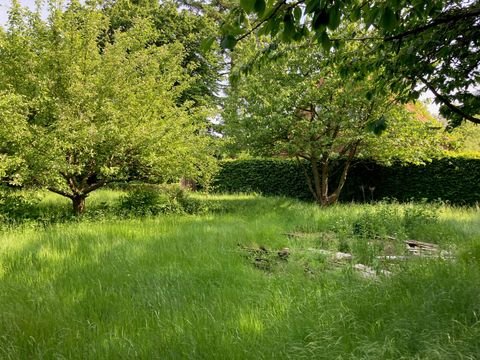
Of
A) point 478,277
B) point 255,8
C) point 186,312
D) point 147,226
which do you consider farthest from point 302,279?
point 147,226

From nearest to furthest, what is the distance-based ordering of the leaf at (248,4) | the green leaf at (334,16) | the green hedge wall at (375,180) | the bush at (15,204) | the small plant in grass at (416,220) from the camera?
1. the leaf at (248,4)
2. the green leaf at (334,16)
3. the small plant in grass at (416,220)
4. the bush at (15,204)
5. the green hedge wall at (375,180)

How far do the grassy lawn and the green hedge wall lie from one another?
263 inches

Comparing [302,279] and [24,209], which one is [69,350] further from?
[24,209]

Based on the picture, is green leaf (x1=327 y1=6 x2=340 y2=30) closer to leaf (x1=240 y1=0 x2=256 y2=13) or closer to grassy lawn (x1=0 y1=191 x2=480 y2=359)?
leaf (x1=240 y1=0 x2=256 y2=13)

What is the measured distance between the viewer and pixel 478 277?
345 centimetres

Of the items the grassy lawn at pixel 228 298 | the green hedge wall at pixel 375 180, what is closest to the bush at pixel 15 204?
the grassy lawn at pixel 228 298

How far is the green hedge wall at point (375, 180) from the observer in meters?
13.0

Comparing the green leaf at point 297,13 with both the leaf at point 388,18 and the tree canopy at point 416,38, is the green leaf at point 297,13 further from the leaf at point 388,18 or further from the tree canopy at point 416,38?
the leaf at point 388,18

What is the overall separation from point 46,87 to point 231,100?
5.57 m

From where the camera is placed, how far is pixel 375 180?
593 inches

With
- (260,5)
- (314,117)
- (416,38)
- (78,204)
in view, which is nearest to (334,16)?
(260,5)

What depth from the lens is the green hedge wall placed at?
42.7ft

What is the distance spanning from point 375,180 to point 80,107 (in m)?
11.2

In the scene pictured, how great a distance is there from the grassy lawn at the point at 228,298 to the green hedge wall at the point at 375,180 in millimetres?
6682
